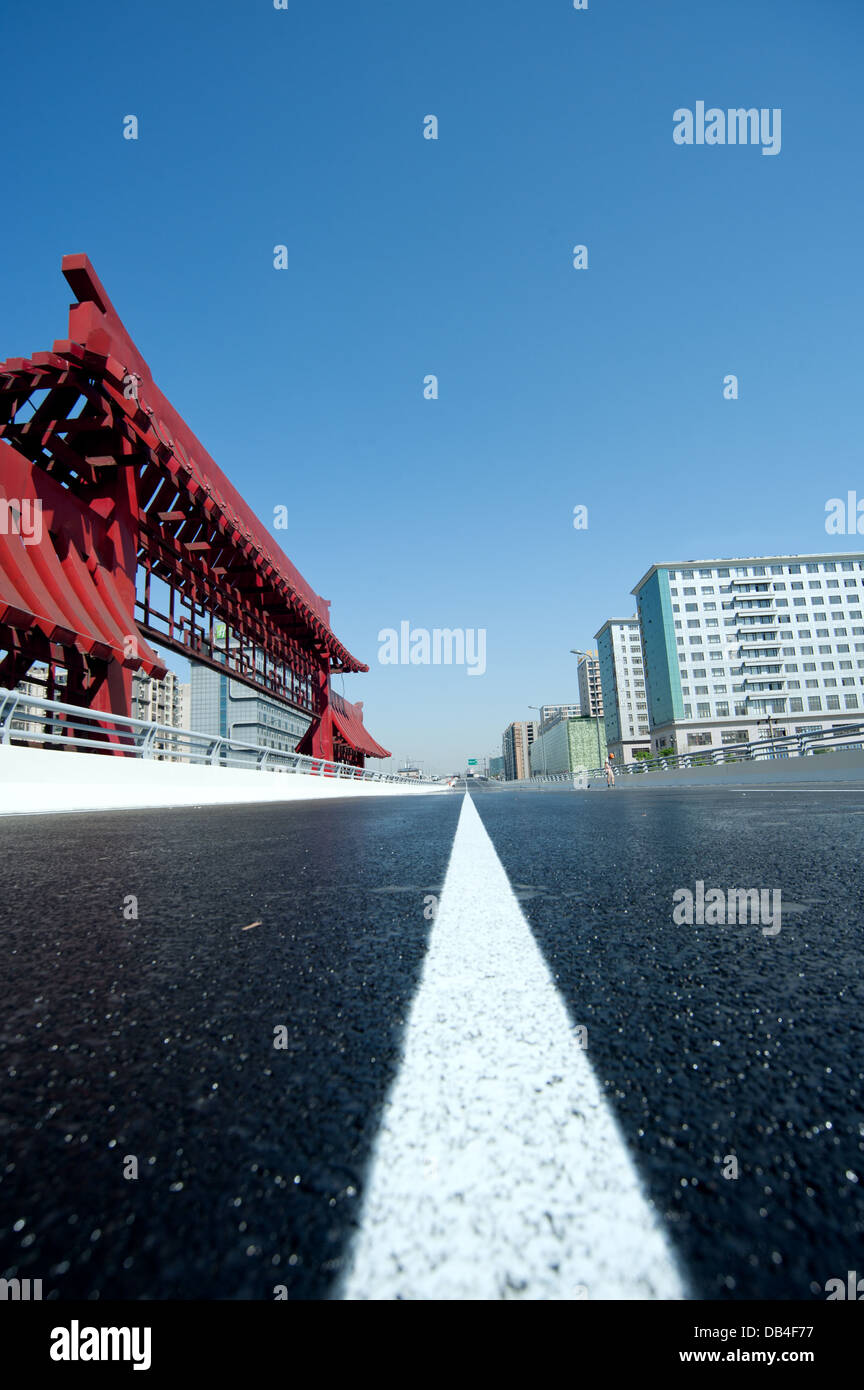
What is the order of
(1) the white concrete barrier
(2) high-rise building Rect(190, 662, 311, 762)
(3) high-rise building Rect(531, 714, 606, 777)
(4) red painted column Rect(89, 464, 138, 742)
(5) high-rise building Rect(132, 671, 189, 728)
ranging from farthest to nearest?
(3) high-rise building Rect(531, 714, 606, 777) → (5) high-rise building Rect(132, 671, 189, 728) → (2) high-rise building Rect(190, 662, 311, 762) → (4) red painted column Rect(89, 464, 138, 742) → (1) the white concrete barrier

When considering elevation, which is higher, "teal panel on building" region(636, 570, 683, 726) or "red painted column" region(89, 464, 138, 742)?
"teal panel on building" region(636, 570, 683, 726)

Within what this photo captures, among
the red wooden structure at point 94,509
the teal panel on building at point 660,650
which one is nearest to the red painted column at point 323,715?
the red wooden structure at point 94,509

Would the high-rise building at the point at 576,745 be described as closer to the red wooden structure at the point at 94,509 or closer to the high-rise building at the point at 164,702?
the high-rise building at the point at 164,702

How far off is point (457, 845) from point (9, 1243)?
12.0 ft

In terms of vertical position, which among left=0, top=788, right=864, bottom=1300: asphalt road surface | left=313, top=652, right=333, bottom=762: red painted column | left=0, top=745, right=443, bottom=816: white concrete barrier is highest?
left=313, top=652, right=333, bottom=762: red painted column

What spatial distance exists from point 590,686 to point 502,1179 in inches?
7203

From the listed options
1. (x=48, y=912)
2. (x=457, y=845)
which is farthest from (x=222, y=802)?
(x=48, y=912)

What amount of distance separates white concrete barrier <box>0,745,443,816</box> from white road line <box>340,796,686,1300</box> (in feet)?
25.3

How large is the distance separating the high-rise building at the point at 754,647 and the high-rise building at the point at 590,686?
5975 centimetres

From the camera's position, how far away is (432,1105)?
0.84m

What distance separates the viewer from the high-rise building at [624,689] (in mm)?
138250

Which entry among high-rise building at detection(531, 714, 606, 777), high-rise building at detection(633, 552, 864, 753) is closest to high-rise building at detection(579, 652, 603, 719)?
high-rise building at detection(531, 714, 606, 777)

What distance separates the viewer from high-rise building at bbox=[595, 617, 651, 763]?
13825cm

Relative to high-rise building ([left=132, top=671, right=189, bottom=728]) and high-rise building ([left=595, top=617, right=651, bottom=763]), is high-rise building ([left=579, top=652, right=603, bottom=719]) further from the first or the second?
high-rise building ([left=132, top=671, right=189, bottom=728])
